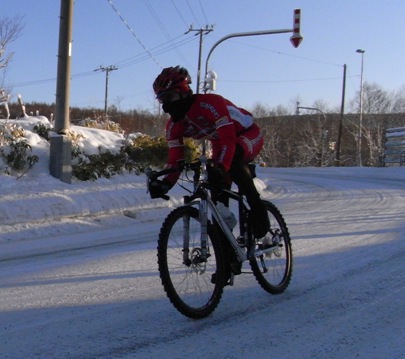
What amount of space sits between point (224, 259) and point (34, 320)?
56.3 inches

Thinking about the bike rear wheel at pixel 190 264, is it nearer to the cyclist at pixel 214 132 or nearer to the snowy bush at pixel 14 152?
the cyclist at pixel 214 132

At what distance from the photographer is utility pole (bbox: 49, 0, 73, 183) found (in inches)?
425

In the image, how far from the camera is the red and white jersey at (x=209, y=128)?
3.82 metres

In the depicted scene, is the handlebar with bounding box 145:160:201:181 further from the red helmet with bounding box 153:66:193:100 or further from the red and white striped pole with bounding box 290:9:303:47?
the red and white striped pole with bounding box 290:9:303:47

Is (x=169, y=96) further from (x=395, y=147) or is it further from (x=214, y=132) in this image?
(x=395, y=147)

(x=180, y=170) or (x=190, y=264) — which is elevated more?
(x=180, y=170)

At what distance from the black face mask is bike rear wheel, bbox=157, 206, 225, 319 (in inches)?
28.3

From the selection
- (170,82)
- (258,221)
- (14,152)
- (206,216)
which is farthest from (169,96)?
(14,152)

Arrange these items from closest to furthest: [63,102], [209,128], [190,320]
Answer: [190,320], [209,128], [63,102]

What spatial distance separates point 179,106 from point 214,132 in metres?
0.35

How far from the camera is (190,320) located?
12.1 ft

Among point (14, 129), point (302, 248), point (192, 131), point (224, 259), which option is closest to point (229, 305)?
point (224, 259)

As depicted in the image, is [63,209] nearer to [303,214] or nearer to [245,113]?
[303,214]

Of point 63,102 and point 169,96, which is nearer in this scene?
point 169,96
